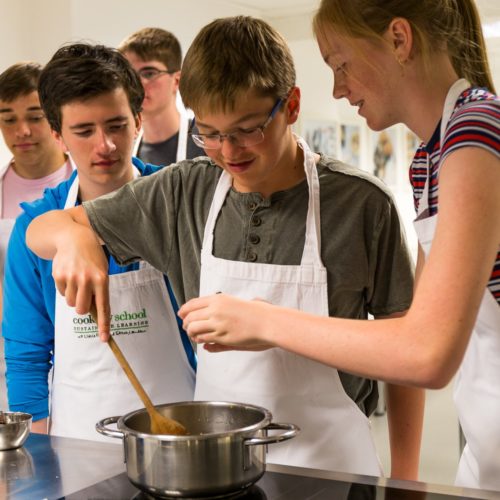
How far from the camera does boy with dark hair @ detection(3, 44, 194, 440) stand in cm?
170

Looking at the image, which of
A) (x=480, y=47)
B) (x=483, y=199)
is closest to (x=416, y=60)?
(x=480, y=47)

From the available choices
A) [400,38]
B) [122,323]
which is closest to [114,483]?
[122,323]

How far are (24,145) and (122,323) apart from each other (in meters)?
1.16

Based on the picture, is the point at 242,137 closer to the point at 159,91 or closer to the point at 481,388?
the point at 481,388

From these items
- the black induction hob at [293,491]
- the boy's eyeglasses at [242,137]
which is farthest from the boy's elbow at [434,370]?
the boy's eyeglasses at [242,137]

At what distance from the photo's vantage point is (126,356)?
1.70m

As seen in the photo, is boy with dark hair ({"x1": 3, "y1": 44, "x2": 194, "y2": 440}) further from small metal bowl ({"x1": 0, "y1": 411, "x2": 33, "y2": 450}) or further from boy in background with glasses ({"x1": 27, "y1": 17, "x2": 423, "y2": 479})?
small metal bowl ({"x1": 0, "y1": 411, "x2": 33, "y2": 450})

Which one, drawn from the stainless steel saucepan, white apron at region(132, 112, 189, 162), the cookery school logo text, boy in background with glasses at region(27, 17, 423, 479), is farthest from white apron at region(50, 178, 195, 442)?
white apron at region(132, 112, 189, 162)

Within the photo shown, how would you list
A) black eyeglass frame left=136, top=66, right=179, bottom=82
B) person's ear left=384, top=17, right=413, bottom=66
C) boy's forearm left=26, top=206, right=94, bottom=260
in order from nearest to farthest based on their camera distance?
person's ear left=384, top=17, right=413, bottom=66
boy's forearm left=26, top=206, right=94, bottom=260
black eyeglass frame left=136, top=66, right=179, bottom=82

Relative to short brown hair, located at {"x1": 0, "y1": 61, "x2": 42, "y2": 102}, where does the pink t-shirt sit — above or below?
below

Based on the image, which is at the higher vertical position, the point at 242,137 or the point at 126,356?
the point at 242,137

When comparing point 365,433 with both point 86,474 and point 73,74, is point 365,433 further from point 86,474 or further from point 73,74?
point 73,74

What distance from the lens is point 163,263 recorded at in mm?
1550

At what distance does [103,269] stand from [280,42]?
0.51 m
